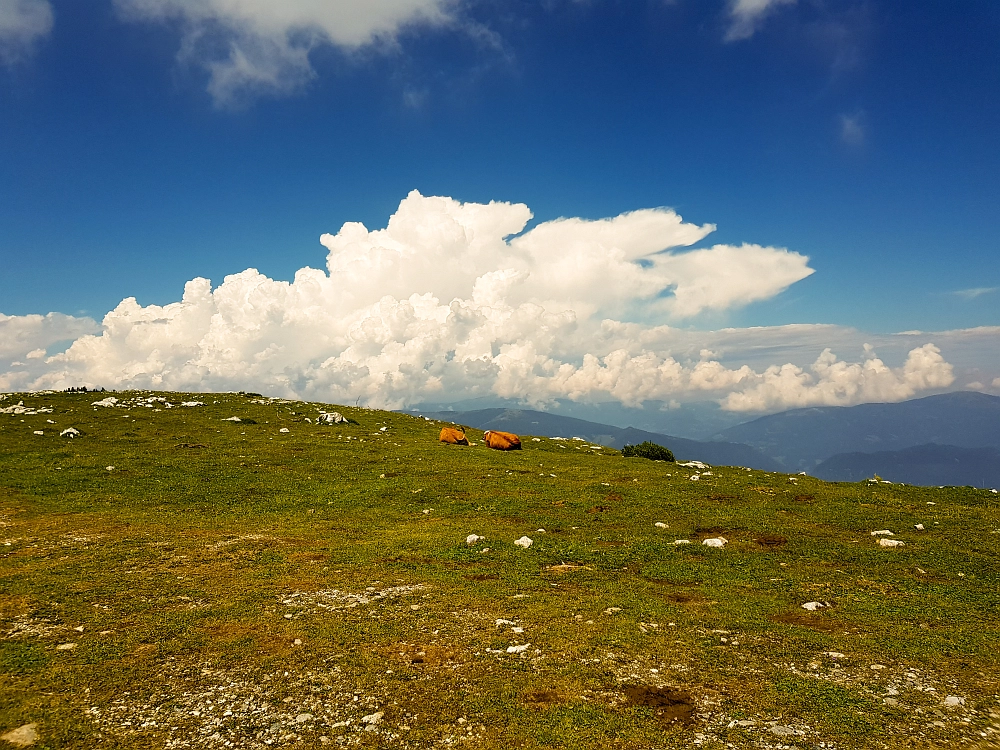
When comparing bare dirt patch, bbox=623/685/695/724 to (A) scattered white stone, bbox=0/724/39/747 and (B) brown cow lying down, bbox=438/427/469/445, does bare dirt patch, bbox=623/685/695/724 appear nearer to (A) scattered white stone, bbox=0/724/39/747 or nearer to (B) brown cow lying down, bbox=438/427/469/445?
(A) scattered white stone, bbox=0/724/39/747

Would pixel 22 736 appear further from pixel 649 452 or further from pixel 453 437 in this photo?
pixel 649 452

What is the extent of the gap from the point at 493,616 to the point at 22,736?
26.4 feet

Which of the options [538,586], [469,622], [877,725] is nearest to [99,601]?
[469,622]

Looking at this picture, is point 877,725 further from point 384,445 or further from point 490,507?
point 384,445

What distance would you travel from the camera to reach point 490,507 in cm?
2291

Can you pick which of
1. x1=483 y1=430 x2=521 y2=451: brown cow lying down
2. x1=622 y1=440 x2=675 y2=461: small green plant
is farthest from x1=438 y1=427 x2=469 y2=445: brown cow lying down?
x1=622 y1=440 x2=675 y2=461: small green plant

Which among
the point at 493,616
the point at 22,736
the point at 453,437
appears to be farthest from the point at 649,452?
the point at 22,736

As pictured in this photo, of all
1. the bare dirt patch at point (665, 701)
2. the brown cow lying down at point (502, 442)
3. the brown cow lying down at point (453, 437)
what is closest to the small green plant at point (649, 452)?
the brown cow lying down at point (502, 442)

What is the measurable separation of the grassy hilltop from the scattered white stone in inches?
4.4

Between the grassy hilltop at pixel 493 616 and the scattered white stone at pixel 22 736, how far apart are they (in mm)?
112

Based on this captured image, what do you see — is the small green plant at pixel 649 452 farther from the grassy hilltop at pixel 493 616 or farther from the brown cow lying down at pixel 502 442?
the grassy hilltop at pixel 493 616

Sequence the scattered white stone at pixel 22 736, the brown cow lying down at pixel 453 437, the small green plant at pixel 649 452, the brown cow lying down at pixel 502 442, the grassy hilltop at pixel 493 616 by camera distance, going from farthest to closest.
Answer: the brown cow lying down at pixel 453 437 → the small green plant at pixel 649 452 → the brown cow lying down at pixel 502 442 → the grassy hilltop at pixel 493 616 → the scattered white stone at pixel 22 736

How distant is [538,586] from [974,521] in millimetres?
18368

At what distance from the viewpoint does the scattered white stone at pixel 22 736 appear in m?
7.19
